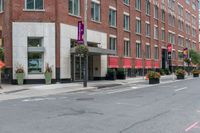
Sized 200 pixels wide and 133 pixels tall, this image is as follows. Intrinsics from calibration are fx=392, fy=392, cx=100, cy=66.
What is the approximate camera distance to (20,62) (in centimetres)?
3089

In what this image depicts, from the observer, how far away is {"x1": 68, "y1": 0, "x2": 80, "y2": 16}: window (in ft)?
111

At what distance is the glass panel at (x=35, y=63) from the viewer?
3139 cm

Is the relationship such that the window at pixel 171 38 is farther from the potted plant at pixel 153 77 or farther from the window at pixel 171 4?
the potted plant at pixel 153 77

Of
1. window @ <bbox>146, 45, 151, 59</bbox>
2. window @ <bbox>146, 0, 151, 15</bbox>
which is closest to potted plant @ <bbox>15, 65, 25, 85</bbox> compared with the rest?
window @ <bbox>146, 45, 151, 59</bbox>

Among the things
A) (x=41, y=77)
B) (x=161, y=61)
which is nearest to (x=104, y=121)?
(x=41, y=77)

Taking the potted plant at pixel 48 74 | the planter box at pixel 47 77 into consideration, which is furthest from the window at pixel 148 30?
the planter box at pixel 47 77

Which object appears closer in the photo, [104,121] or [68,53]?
[104,121]

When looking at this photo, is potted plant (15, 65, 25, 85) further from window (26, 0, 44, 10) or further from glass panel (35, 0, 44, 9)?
glass panel (35, 0, 44, 9)

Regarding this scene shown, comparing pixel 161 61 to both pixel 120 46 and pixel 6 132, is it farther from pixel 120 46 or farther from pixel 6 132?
pixel 6 132

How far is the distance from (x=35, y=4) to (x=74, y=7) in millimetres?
4066

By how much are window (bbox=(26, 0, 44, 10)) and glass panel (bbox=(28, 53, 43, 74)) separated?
3.71 meters

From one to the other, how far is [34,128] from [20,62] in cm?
2173

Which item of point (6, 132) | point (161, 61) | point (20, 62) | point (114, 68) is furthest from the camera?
point (161, 61)

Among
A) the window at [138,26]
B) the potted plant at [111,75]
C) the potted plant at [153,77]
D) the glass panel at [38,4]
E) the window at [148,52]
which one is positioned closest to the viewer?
the glass panel at [38,4]
